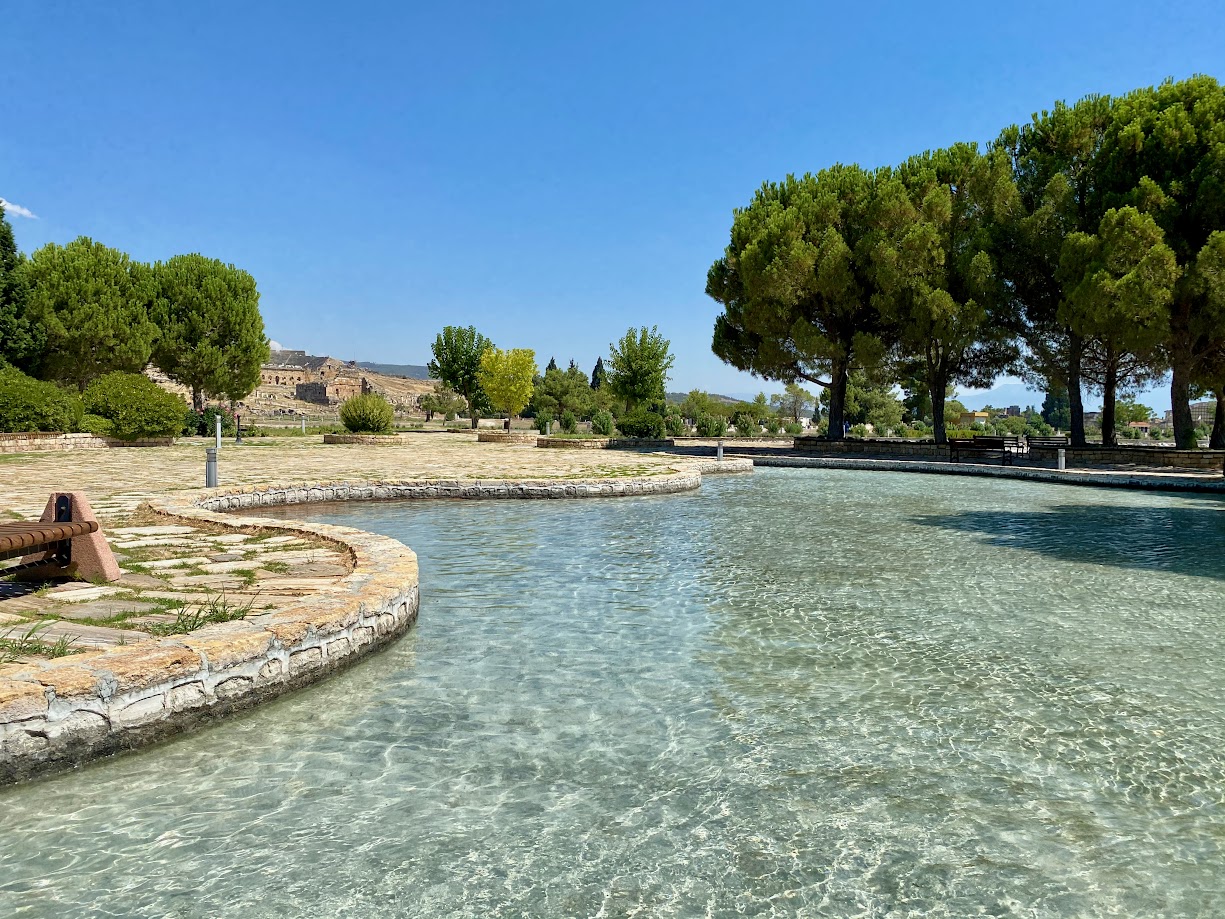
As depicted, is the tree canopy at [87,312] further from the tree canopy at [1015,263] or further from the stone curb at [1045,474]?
the stone curb at [1045,474]

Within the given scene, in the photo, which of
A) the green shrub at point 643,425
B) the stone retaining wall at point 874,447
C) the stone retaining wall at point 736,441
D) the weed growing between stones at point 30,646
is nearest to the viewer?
the weed growing between stones at point 30,646

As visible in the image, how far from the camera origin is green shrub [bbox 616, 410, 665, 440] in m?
34.6

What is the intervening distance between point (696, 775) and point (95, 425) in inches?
1141

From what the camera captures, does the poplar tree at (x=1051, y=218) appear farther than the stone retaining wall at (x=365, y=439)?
No

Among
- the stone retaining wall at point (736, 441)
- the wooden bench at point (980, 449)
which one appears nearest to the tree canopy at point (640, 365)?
the stone retaining wall at point (736, 441)

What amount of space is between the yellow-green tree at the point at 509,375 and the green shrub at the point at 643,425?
14.3 m

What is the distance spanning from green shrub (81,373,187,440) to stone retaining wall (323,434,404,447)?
20.5ft

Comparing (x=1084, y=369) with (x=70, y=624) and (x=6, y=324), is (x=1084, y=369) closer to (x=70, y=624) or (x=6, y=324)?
(x=70, y=624)

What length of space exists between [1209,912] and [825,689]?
7.62ft

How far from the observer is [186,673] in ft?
13.4

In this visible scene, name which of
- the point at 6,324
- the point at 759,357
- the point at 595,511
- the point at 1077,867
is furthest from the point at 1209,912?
the point at 6,324

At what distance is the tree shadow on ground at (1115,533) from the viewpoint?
9312 mm

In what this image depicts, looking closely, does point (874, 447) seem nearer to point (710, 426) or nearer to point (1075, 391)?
point (1075, 391)

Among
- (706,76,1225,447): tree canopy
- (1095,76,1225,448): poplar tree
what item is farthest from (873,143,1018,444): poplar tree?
(1095,76,1225,448): poplar tree
